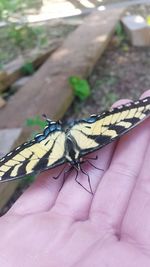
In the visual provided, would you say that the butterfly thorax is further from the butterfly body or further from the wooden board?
the wooden board

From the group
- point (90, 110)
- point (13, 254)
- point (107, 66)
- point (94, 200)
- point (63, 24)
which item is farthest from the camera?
point (63, 24)

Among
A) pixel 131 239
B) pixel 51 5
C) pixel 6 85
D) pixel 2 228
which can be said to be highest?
pixel 51 5

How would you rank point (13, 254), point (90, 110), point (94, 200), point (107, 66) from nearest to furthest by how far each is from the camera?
1. point (13, 254)
2. point (94, 200)
3. point (90, 110)
4. point (107, 66)

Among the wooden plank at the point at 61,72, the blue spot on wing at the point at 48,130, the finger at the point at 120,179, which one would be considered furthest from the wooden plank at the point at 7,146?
the finger at the point at 120,179

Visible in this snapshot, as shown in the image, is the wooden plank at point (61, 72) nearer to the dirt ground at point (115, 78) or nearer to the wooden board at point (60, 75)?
the wooden board at point (60, 75)

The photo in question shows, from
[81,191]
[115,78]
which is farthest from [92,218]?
[115,78]

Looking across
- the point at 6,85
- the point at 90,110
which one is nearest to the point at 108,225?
the point at 90,110

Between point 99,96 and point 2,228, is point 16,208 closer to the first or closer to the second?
point 2,228
